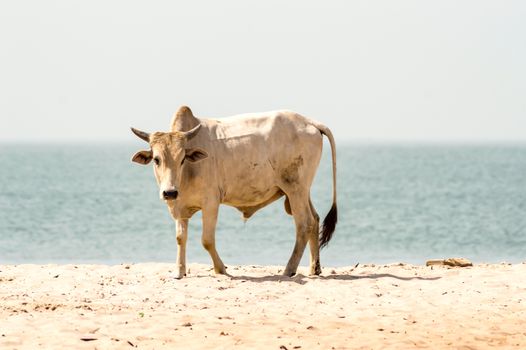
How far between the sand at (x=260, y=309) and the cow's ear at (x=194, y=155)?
153cm

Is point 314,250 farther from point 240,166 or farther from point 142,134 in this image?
point 142,134

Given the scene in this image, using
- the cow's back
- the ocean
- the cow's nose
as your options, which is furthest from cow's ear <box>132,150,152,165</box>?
the ocean

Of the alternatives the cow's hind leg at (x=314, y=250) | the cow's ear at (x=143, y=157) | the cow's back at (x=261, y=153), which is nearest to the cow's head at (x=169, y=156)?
the cow's ear at (x=143, y=157)

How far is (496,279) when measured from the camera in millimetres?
15008

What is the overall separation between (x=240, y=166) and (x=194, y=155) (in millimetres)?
832

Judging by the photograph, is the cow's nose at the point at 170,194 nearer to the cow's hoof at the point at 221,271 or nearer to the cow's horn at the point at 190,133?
the cow's horn at the point at 190,133

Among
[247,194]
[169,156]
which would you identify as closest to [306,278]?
[247,194]

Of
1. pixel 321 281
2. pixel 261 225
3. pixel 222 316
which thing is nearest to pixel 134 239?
pixel 261 225

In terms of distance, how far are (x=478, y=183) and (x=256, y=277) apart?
58731 mm

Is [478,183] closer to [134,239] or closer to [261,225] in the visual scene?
[261,225]

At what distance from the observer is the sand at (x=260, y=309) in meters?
11.4

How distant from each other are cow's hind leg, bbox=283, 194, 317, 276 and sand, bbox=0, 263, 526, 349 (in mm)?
435

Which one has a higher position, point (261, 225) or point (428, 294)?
point (428, 294)

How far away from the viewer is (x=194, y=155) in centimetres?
1498
